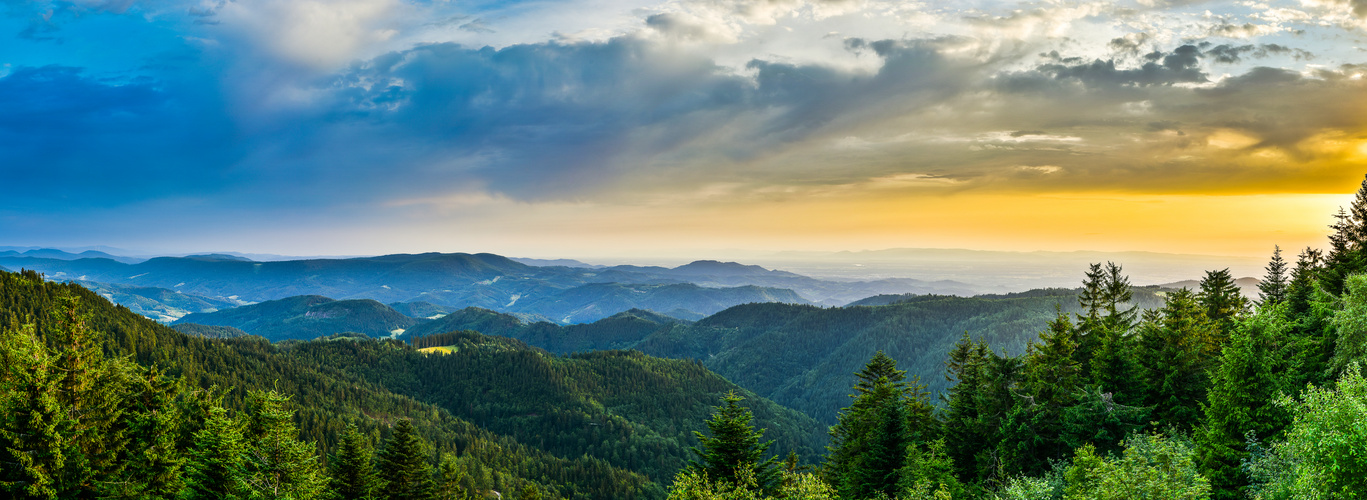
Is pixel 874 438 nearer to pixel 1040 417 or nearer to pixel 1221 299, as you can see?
pixel 1040 417

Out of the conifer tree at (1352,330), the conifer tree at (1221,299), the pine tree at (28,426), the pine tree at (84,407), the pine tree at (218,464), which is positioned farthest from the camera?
the conifer tree at (1221,299)

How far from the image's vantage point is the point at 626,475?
475 ft

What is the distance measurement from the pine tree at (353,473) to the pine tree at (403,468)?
263 cm

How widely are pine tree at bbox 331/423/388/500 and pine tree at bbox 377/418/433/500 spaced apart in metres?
2.63

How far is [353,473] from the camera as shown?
39.4m

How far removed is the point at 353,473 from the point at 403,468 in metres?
4.30

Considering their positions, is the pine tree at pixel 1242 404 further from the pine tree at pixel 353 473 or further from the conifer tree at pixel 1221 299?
the pine tree at pixel 353 473

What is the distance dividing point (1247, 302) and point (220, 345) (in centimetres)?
22270

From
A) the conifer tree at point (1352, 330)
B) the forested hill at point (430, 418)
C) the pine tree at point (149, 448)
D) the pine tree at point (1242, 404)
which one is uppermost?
the conifer tree at point (1352, 330)

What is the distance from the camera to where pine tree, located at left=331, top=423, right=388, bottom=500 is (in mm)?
38844

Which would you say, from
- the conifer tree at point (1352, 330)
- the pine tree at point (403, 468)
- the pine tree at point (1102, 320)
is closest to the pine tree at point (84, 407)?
the pine tree at point (403, 468)

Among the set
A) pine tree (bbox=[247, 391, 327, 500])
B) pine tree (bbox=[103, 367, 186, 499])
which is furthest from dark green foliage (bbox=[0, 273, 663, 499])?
pine tree (bbox=[247, 391, 327, 500])

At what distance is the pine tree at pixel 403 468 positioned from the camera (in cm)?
4272

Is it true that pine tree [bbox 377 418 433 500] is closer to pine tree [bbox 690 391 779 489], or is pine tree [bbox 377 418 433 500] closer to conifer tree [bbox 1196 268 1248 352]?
pine tree [bbox 690 391 779 489]
